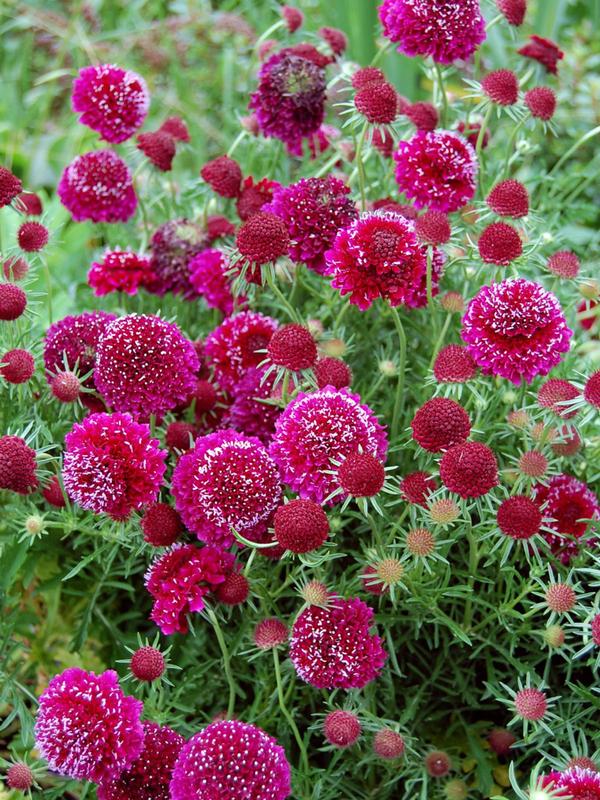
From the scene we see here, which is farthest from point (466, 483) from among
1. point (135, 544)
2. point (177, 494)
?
point (135, 544)

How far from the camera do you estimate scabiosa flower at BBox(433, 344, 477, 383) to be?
5.12 feet

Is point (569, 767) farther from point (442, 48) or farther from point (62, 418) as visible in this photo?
point (442, 48)

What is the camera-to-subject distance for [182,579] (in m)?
1.54

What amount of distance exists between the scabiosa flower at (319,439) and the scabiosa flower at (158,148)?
770mm

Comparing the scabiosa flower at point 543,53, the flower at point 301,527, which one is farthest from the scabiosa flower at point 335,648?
the scabiosa flower at point 543,53

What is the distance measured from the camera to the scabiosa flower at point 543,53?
2117mm

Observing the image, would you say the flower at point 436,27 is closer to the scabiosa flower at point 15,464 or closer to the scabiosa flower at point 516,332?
the scabiosa flower at point 516,332

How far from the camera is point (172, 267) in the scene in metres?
2.06

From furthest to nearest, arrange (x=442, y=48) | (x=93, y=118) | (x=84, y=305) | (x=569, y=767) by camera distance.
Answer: (x=84, y=305) < (x=93, y=118) < (x=442, y=48) < (x=569, y=767)

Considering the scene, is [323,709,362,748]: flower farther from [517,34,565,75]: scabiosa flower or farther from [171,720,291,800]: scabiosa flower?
[517,34,565,75]: scabiosa flower

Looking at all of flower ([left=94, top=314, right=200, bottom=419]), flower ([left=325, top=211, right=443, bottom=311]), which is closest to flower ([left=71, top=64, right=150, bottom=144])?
flower ([left=94, top=314, right=200, bottom=419])

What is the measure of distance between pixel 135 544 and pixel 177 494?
0.47 feet

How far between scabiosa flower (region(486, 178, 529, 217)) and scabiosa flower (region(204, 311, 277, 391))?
0.48m

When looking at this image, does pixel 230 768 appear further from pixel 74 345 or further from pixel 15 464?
pixel 74 345
